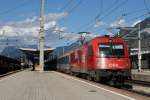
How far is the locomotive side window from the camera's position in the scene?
90.5ft

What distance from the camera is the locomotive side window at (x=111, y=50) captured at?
27573 millimetres

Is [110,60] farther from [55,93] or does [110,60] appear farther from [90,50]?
[55,93]

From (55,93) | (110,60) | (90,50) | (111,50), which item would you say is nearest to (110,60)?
(110,60)

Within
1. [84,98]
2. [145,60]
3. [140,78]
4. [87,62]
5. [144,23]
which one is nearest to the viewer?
[84,98]

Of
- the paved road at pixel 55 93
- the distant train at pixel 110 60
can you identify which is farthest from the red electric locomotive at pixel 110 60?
the paved road at pixel 55 93

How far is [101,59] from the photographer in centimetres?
2739

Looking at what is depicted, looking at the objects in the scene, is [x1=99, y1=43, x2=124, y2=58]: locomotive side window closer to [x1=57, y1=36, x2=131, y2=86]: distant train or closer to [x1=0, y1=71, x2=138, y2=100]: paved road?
[x1=57, y1=36, x2=131, y2=86]: distant train

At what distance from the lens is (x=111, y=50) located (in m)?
27.7

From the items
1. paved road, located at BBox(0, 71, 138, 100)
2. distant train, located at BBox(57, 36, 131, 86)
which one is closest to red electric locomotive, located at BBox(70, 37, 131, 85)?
distant train, located at BBox(57, 36, 131, 86)

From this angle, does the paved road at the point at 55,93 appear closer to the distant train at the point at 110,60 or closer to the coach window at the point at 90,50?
the distant train at the point at 110,60

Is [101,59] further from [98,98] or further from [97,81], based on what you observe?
[98,98]

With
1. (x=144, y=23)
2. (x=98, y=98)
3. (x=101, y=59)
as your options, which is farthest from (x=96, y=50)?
(x=144, y=23)

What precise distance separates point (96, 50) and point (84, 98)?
12017 millimetres

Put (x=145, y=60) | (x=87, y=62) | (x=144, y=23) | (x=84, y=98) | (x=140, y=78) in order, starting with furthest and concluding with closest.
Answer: (x=144, y=23) < (x=145, y=60) < (x=140, y=78) < (x=87, y=62) < (x=84, y=98)
